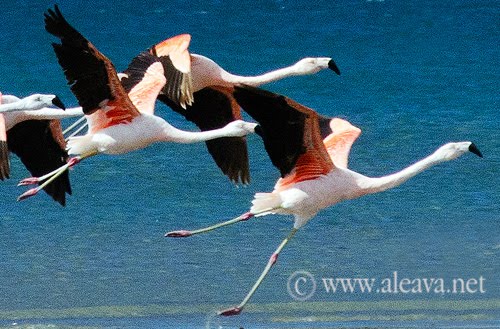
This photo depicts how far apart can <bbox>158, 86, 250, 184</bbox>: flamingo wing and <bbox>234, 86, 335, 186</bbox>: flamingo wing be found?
1.44 metres

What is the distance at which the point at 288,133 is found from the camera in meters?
9.95

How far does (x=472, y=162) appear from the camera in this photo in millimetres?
15719

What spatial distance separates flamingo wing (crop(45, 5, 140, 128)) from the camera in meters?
10.2

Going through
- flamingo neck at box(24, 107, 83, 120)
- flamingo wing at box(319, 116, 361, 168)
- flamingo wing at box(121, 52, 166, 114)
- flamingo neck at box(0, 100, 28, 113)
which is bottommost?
flamingo wing at box(319, 116, 361, 168)

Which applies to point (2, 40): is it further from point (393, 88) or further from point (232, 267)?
point (232, 267)

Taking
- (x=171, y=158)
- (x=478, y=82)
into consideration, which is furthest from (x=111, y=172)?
(x=478, y=82)

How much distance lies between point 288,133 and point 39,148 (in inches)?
119

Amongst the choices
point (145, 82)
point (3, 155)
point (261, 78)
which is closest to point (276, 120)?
point (145, 82)

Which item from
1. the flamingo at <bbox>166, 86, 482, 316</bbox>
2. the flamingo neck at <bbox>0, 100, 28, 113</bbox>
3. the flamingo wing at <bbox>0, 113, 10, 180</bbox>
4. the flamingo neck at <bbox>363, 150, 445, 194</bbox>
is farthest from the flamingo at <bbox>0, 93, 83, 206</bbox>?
the flamingo neck at <bbox>363, 150, 445, 194</bbox>

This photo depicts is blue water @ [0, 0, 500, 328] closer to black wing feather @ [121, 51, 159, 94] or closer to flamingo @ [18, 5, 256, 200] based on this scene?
flamingo @ [18, 5, 256, 200]

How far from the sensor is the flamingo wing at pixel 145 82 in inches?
445

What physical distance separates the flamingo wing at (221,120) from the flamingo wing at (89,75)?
41.6 inches

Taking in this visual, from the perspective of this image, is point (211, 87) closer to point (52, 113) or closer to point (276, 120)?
point (52, 113)

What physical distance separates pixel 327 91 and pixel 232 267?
6397 millimetres
